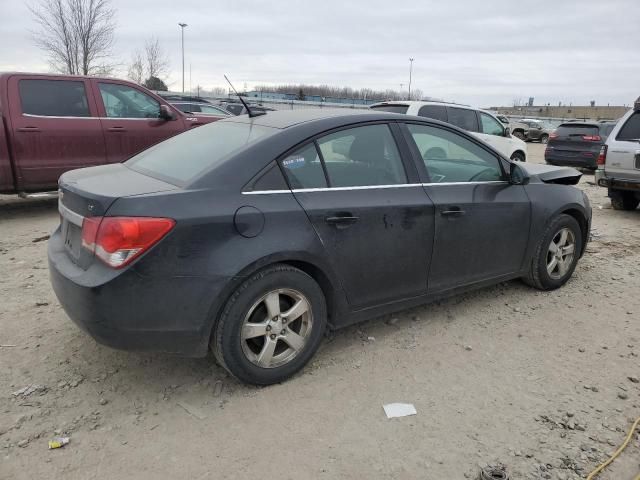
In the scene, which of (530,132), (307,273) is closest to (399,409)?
(307,273)

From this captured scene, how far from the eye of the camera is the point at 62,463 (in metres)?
2.44

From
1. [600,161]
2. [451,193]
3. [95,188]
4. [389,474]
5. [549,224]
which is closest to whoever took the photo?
[389,474]

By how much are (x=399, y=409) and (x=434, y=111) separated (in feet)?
26.4

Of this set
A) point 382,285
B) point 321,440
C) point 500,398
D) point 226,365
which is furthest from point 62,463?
point 500,398

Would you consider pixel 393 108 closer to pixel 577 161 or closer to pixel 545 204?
pixel 545 204

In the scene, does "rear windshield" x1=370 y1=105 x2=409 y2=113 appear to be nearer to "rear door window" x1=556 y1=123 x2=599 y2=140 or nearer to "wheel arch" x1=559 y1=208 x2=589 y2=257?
"wheel arch" x1=559 y1=208 x2=589 y2=257

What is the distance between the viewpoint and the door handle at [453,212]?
3648 mm

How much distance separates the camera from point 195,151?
Answer: 337 cm

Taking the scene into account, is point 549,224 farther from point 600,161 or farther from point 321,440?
point 600,161

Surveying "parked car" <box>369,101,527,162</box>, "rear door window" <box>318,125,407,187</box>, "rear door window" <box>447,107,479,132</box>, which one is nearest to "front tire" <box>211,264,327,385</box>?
→ "rear door window" <box>318,125,407,187</box>

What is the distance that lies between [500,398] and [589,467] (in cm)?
60

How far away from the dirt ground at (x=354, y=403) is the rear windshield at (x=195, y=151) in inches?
48.3

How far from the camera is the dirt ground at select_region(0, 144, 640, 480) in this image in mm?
2482

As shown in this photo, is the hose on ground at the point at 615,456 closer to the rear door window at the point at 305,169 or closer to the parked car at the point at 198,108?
the rear door window at the point at 305,169
